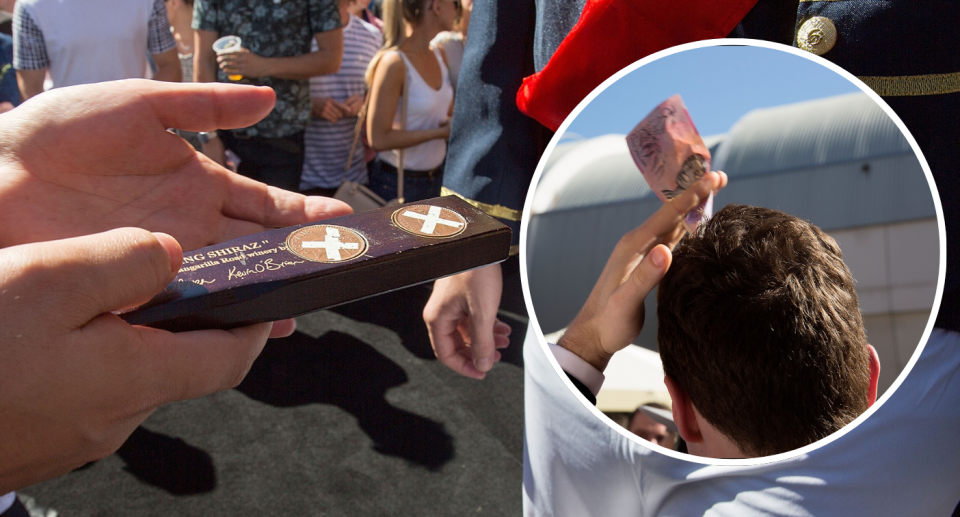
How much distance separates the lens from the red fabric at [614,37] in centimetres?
74

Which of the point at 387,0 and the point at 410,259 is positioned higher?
the point at 387,0

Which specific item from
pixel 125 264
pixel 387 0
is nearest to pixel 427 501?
pixel 125 264

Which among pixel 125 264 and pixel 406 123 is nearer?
pixel 125 264

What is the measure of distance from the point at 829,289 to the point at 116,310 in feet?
2.44

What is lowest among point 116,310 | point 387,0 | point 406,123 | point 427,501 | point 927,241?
point 427,501

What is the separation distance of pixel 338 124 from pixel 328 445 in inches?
57.9

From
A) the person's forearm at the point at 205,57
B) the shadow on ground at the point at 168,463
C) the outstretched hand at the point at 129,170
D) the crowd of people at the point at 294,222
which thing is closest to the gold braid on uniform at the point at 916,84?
the crowd of people at the point at 294,222

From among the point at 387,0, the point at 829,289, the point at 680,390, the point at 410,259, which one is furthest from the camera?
the point at 387,0

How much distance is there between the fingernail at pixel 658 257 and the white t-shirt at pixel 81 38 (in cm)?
229

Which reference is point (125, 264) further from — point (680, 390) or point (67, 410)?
point (680, 390)

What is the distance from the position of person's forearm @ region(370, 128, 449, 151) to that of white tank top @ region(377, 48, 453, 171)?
0.05 meters

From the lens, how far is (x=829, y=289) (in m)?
0.61

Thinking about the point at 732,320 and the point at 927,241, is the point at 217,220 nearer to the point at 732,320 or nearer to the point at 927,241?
the point at 732,320

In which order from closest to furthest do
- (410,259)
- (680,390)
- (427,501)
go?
(680,390) < (410,259) < (427,501)
